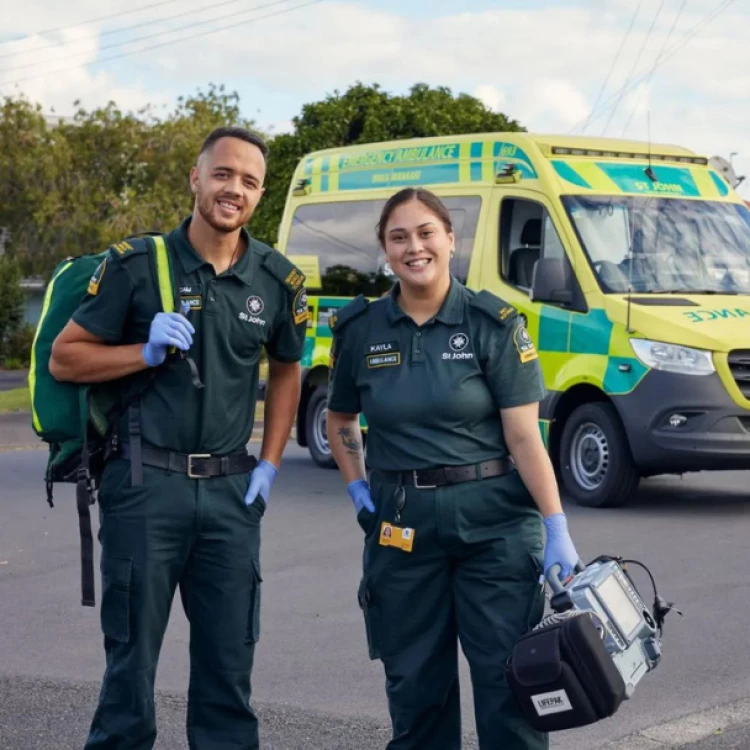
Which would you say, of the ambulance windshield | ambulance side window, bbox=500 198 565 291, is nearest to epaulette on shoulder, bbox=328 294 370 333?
the ambulance windshield

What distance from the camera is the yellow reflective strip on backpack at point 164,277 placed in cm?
433

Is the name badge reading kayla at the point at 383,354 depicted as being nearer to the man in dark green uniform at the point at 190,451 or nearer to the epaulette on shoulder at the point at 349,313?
the epaulette on shoulder at the point at 349,313

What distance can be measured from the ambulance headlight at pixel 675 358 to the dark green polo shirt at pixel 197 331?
6.18 m

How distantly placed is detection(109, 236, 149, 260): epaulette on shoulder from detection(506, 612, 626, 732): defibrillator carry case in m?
1.60

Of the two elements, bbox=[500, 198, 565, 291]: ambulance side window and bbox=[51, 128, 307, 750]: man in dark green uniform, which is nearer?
bbox=[51, 128, 307, 750]: man in dark green uniform

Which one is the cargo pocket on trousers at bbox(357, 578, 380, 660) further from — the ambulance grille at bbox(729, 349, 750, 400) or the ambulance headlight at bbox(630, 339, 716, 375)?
the ambulance grille at bbox(729, 349, 750, 400)

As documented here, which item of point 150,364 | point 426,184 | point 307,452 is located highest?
point 426,184

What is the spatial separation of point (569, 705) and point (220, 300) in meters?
1.54

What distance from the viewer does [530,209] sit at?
1135 cm

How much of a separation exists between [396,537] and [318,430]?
365 inches

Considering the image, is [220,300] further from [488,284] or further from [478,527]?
[488,284]

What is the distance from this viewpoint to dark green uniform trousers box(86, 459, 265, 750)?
4273mm

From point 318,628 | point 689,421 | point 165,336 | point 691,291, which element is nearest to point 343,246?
point 691,291

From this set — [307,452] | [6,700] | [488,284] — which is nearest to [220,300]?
[6,700]
